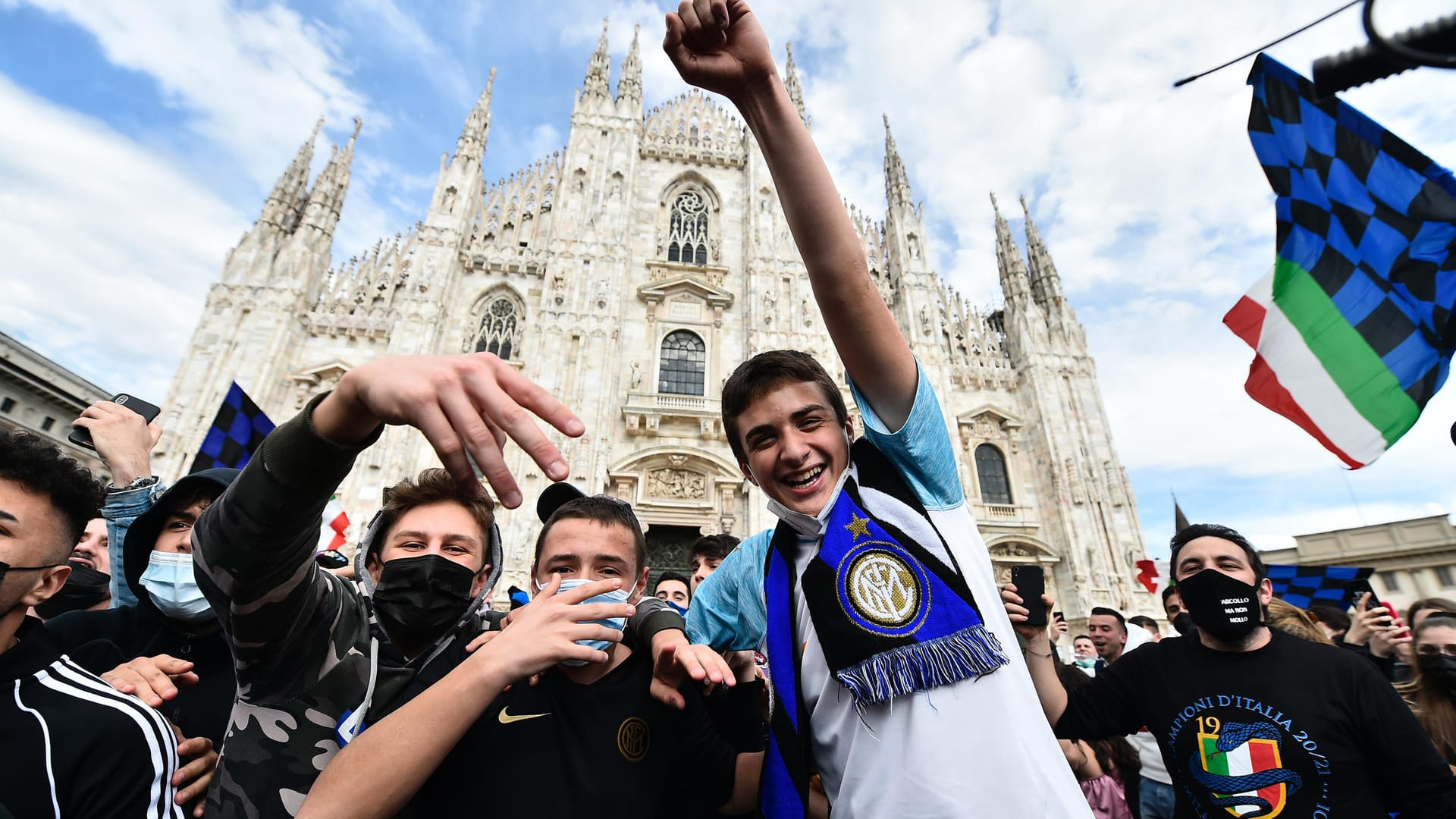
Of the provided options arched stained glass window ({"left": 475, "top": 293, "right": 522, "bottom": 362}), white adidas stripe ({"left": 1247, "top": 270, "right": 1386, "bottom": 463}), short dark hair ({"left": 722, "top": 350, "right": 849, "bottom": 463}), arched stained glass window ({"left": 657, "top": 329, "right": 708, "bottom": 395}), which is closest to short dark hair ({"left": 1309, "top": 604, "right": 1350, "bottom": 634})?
white adidas stripe ({"left": 1247, "top": 270, "right": 1386, "bottom": 463})

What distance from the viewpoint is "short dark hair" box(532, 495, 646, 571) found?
6.20 ft

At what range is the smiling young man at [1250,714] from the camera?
1829 mm

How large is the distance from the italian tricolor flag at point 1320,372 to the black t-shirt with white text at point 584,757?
3800mm

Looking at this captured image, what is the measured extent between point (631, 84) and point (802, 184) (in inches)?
766

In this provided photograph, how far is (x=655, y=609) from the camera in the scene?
6.05 ft

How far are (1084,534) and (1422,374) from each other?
13.3 metres

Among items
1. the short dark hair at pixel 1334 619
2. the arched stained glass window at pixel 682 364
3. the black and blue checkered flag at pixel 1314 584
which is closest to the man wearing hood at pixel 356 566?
the short dark hair at pixel 1334 619

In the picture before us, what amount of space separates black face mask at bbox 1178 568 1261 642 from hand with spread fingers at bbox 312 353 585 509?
250 centimetres

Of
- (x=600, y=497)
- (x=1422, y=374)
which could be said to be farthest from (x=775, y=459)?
(x=1422, y=374)

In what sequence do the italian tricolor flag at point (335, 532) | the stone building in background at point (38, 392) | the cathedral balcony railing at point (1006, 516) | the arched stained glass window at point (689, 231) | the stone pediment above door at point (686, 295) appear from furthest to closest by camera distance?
the arched stained glass window at point (689, 231), the stone building in background at point (38, 392), the stone pediment above door at point (686, 295), the cathedral balcony railing at point (1006, 516), the italian tricolor flag at point (335, 532)

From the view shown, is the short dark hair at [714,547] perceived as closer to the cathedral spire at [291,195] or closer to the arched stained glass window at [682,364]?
the arched stained glass window at [682,364]

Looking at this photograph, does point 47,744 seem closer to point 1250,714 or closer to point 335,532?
point 1250,714

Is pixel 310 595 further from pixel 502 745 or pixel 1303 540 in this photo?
pixel 1303 540

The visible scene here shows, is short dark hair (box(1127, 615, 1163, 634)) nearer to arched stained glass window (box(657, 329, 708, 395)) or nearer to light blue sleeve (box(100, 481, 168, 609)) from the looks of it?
light blue sleeve (box(100, 481, 168, 609))
